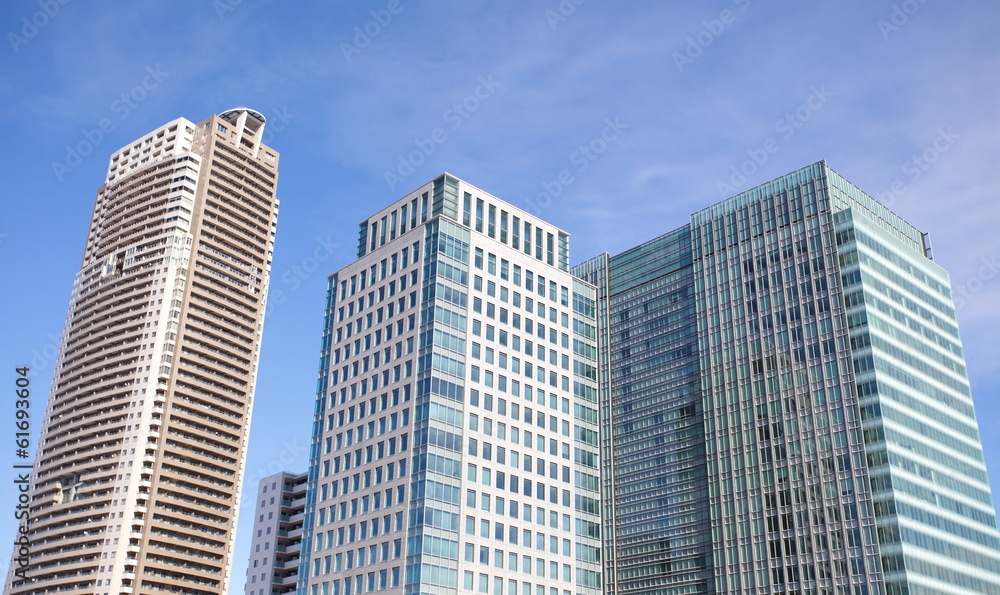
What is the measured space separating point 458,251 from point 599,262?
266ft

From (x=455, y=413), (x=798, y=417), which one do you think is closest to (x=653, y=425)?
(x=798, y=417)

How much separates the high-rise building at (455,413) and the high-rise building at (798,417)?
34.9 meters

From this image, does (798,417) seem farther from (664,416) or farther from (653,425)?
(653,425)

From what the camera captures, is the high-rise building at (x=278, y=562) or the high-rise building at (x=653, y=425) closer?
the high-rise building at (x=653, y=425)

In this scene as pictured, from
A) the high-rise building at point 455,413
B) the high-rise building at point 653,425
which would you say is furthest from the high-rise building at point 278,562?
the high-rise building at point 455,413

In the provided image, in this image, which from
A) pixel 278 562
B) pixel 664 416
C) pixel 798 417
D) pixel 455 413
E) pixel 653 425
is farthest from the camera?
pixel 278 562

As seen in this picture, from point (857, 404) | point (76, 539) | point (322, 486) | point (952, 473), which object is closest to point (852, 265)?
point (857, 404)

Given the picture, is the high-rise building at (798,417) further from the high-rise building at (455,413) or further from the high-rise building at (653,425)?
the high-rise building at (455,413)

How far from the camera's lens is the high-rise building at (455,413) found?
103 m

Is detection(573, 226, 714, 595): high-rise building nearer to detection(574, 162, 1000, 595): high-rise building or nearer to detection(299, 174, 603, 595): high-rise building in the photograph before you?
detection(574, 162, 1000, 595): high-rise building

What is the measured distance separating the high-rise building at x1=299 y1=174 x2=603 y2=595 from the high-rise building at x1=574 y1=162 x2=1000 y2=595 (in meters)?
34.9

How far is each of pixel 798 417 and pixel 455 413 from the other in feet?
200

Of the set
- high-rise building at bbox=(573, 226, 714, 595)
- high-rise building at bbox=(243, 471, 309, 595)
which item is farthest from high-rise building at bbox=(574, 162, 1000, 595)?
high-rise building at bbox=(243, 471, 309, 595)

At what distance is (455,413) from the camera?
108000 mm
